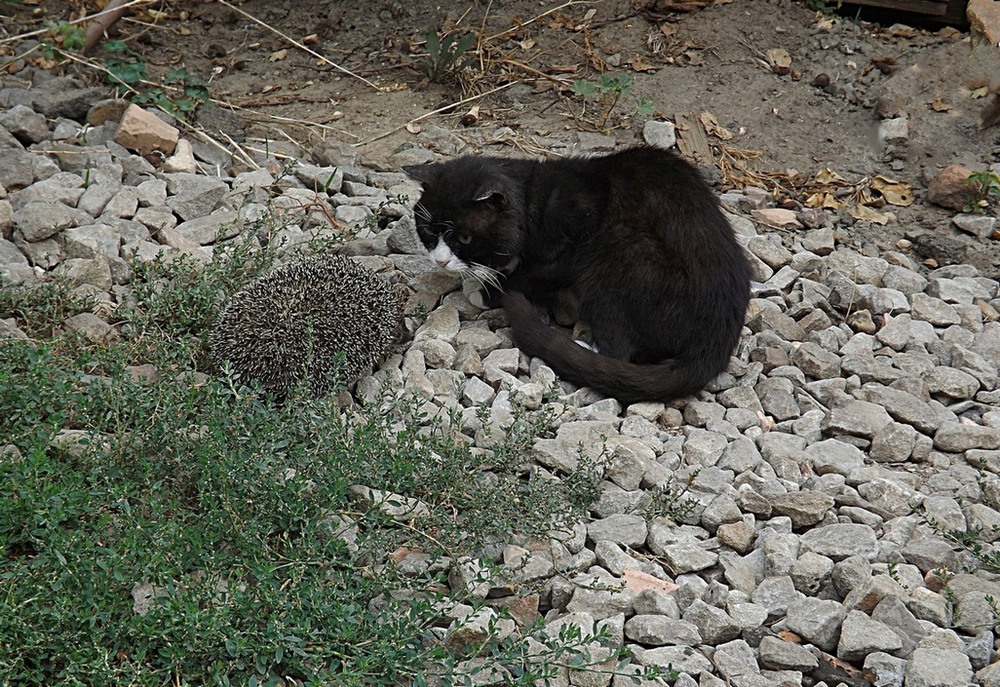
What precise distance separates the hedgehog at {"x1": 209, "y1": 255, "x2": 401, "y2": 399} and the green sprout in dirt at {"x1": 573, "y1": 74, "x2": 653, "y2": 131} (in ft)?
8.30

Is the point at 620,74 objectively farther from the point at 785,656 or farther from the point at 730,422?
the point at 785,656

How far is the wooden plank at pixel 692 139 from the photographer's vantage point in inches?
246

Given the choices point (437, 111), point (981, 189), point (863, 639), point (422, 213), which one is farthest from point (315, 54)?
point (863, 639)

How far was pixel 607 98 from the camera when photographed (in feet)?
21.3

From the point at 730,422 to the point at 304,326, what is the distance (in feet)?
5.69

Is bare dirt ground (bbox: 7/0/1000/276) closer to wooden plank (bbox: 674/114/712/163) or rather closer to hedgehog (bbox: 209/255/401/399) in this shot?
wooden plank (bbox: 674/114/712/163)

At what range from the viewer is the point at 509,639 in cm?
297

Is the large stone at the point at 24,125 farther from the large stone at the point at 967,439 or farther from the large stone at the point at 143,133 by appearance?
the large stone at the point at 967,439

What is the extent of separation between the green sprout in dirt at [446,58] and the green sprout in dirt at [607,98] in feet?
2.33

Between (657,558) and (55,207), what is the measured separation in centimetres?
320

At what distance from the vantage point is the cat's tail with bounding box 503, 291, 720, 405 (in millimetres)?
4305

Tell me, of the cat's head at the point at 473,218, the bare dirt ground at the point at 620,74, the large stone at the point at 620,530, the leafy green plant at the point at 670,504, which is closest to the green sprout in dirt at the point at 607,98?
the bare dirt ground at the point at 620,74

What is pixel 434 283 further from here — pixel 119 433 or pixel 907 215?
pixel 907 215

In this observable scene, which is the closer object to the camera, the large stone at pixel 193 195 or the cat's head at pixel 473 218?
the cat's head at pixel 473 218
